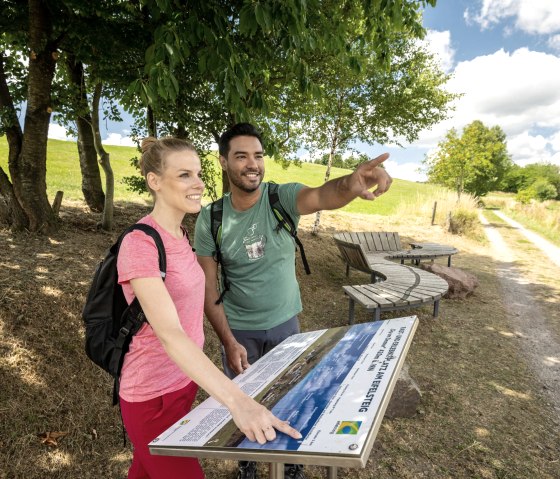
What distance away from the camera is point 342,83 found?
835 cm

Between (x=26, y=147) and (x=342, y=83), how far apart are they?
6.46 meters

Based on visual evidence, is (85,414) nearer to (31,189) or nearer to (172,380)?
(172,380)

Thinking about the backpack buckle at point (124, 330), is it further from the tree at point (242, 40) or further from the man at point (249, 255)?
the tree at point (242, 40)

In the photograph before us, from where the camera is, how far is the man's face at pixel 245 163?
7.76 ft

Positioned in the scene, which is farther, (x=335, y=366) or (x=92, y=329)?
(x=92, y=329)

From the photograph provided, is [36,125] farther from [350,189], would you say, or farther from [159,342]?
[350,189]

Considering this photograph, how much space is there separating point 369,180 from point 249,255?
0.96 meters

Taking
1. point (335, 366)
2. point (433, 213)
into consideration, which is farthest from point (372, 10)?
point (433, 213)

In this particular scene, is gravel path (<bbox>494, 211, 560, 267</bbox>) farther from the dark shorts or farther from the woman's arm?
the woman's arm

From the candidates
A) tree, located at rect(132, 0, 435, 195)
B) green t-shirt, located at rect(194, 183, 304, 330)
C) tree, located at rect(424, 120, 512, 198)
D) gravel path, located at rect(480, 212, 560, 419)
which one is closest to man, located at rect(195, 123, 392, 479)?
green t-shirt, located at rect(194, 183, 304, 330)

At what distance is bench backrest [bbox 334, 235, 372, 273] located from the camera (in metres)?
6.68

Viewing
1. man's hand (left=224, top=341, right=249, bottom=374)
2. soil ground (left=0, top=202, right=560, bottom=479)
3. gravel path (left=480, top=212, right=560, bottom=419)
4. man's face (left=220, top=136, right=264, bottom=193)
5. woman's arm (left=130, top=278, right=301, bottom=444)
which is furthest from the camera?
gravel path (left=480, top=212, right=560, bottom=419)

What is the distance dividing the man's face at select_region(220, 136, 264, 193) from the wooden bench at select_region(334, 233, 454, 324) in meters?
3.44

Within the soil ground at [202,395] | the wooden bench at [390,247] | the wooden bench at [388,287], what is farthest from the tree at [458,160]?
the soil ground at [202,395]
